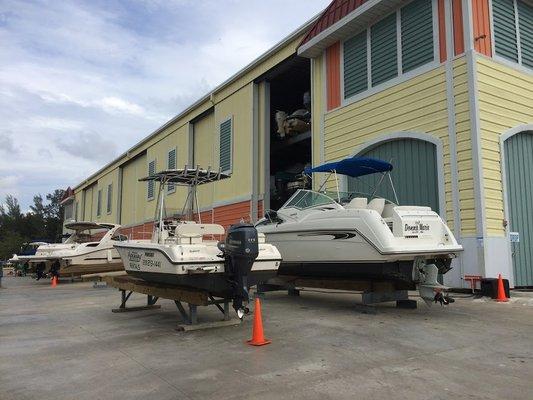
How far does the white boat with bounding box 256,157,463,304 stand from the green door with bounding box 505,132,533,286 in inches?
137

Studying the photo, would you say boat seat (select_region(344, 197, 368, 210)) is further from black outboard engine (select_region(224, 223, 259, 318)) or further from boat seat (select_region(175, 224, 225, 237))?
black outboard engine (select_region(224, 223, 259, 318))

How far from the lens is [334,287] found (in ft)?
25.5

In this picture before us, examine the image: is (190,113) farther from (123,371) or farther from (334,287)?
(123,371)

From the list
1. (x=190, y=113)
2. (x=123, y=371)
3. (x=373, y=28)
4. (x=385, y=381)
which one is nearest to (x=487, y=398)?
(x=385, y=381)

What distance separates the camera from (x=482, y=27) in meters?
9.95

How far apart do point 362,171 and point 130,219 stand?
918 inches

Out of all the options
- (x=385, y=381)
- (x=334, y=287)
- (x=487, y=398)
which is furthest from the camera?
(x=334, y=287)

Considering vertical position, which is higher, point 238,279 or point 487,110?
point 487,110

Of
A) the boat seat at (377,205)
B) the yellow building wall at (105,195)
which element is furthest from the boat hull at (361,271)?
the yellow building wall at (105,195)

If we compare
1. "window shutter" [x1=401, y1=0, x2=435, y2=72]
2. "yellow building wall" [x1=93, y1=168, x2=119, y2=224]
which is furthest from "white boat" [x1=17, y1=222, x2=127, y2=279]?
"yellow building wall" [x1=93, y1=168, x2=119, y2=224]

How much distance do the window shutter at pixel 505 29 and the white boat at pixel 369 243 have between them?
15.5ft

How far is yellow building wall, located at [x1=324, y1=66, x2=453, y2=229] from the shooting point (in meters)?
10.0

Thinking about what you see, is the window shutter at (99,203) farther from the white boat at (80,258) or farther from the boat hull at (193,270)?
the boat hull at (193,270)

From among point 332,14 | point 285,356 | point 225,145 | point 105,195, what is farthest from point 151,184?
point 285,356
